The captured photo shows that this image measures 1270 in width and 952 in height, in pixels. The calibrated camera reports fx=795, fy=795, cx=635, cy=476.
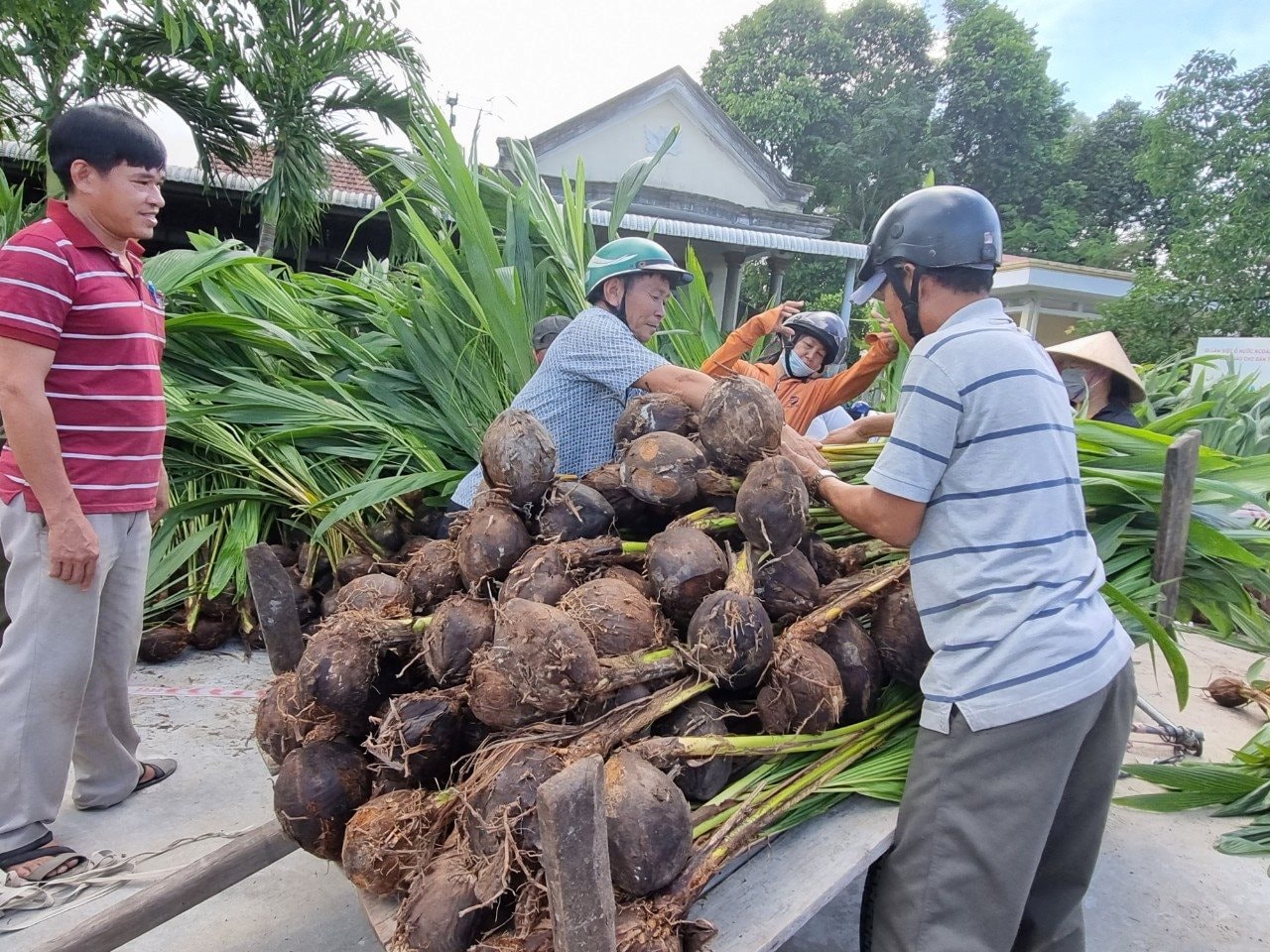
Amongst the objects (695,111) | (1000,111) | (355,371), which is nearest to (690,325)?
(355,371)

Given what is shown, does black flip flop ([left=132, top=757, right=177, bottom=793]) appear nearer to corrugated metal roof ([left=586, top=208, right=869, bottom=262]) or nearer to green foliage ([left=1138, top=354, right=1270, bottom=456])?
green foliage ([left=1138, top=354, right=1270, bottom=456])

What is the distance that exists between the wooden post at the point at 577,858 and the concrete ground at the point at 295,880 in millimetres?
1476

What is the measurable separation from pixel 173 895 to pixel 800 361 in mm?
3268

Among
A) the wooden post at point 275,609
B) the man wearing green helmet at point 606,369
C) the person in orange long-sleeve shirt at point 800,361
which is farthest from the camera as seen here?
the person in orange long-sleeve shirt at point 800,361

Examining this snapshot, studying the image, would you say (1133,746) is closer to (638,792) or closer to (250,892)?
(638,792)

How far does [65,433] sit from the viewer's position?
2455mm

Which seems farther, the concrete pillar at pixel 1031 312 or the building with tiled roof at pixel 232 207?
the concrete pillar at pixel 1031 312

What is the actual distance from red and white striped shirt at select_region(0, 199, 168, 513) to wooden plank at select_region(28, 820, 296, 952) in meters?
1.29

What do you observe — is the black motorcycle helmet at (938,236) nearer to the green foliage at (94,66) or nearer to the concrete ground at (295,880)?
the concrete ground at (295,880)

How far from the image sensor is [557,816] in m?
1.14

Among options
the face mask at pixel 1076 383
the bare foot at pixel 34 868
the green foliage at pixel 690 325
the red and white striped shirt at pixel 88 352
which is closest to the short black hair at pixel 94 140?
the red and white striped shirt at pixel 88 352

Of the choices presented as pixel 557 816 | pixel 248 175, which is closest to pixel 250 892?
pixel 557 816

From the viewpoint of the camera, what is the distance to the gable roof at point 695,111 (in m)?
16.1

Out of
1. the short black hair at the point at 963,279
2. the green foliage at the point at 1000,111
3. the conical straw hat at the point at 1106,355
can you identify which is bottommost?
the conical straw hat at the point at 1106,355
